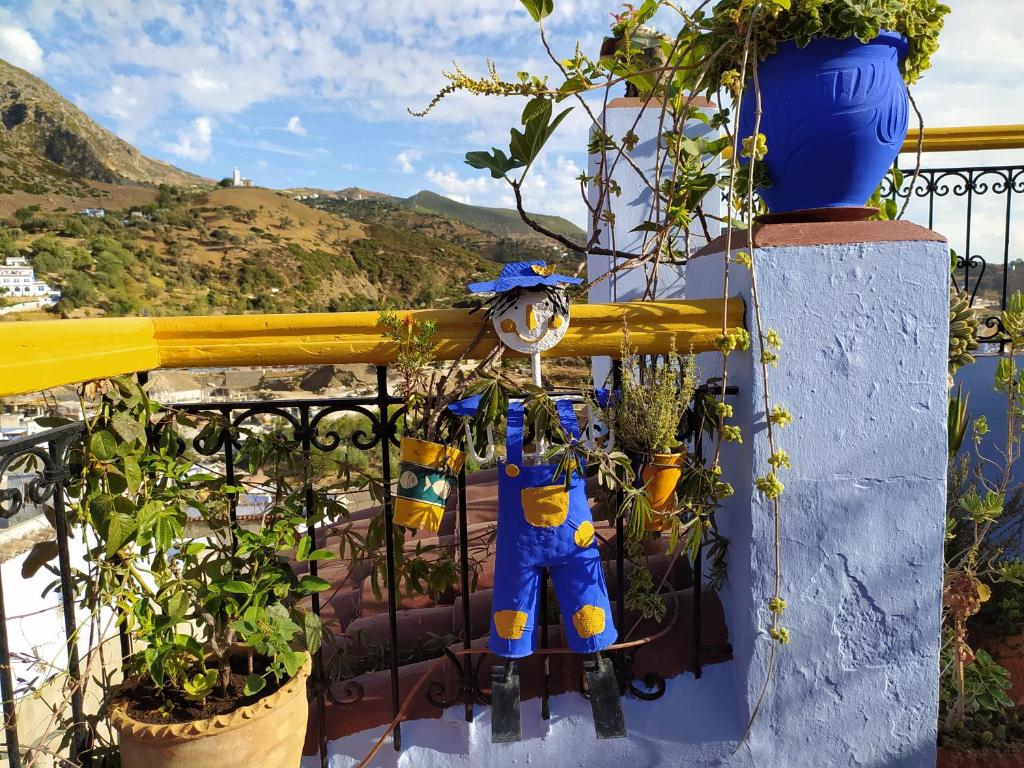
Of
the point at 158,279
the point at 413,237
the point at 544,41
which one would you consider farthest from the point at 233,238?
Answer: the point at 544,41

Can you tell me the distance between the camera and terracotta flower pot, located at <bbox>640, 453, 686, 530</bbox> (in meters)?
1.61

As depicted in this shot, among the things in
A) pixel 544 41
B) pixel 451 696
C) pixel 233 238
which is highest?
pixel 233 238

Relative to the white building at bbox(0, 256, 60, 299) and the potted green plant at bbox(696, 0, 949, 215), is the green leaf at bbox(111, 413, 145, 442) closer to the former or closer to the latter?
the potted green plant at bbox(696, 0, 949, 215)

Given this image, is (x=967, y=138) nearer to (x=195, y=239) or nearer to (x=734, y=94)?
(x=734, y=94)

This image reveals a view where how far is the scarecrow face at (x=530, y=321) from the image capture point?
1532 mm

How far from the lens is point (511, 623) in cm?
163

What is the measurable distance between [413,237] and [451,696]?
55.4 metres

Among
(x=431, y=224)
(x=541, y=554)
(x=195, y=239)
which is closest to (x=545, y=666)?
(x=541, y=554)

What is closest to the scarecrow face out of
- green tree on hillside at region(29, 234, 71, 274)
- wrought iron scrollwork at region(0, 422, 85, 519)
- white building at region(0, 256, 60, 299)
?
wrought iron scrollwork at region(0, 422, 85, 519)

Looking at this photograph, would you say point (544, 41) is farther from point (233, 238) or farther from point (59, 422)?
point (233, 238)

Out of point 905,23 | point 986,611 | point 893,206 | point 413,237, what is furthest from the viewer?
point 413,237

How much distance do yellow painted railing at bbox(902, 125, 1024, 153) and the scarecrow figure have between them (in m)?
2.31

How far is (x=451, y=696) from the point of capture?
176cm

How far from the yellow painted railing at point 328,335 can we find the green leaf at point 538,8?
0.84m
